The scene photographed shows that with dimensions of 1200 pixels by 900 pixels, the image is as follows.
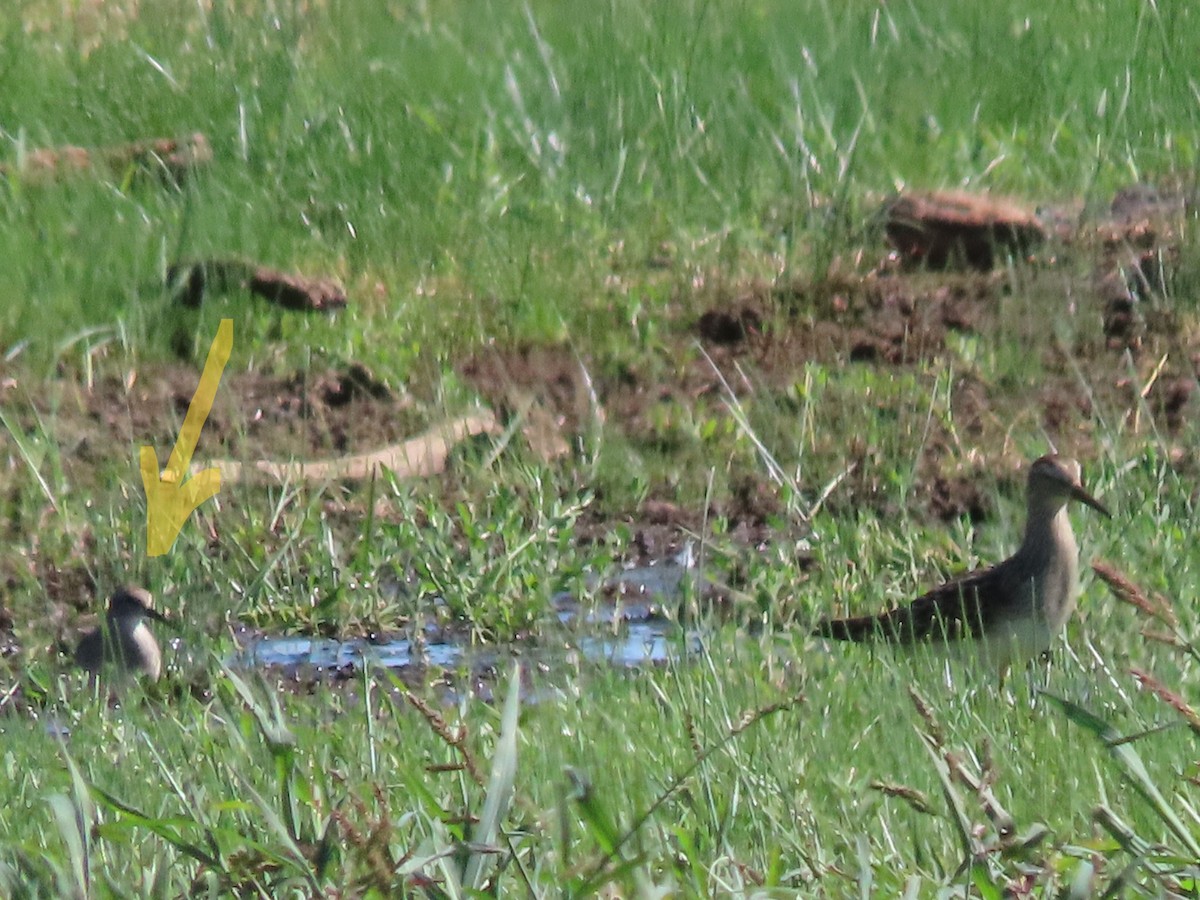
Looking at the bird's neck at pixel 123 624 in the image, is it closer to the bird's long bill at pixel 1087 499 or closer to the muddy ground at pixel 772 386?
the muddy ground at pixel 772 386

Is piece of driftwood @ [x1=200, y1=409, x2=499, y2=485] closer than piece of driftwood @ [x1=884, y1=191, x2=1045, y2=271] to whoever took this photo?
Yes

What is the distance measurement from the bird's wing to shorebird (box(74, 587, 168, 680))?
1.74 meters

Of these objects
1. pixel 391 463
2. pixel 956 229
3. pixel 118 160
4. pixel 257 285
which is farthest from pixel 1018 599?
pixel 118 160

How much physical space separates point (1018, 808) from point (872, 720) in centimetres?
53

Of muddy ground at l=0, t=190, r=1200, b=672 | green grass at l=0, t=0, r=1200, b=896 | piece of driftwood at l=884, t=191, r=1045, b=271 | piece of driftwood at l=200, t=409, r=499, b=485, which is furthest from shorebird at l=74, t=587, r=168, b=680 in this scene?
piece of driftwood at l=884, t=191, r=1045, b=271

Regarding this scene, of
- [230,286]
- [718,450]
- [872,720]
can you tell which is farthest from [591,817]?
[230,286]

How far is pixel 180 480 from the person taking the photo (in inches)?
228

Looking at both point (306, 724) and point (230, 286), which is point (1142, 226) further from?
point (306, 724)

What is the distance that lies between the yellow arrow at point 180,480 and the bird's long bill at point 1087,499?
237 cm

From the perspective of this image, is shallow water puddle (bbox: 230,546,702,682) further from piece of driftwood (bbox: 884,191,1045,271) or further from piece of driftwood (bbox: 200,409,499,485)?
piece of driftwood (bbox: 884,191,1045,271)

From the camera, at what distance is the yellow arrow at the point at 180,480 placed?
592cm

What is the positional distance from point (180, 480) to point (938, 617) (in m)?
2.07

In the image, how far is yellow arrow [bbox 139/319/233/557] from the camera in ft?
19.4

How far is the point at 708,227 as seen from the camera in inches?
328
